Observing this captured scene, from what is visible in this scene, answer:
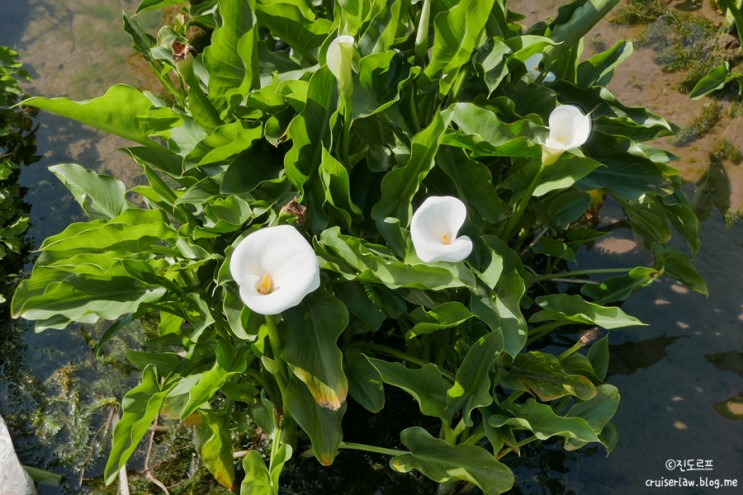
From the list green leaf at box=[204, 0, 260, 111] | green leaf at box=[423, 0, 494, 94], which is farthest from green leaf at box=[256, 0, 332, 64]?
green leaf at box=[423, 0, 494, 94]

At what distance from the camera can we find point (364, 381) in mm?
2445

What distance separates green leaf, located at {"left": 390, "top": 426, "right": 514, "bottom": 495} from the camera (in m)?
2.29

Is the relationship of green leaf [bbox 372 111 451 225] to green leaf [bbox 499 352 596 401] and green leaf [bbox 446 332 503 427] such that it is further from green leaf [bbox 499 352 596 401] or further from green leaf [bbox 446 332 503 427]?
green leaf [bbox 499 352 596 401]

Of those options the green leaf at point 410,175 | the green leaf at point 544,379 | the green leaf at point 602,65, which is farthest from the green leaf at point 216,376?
the green leaf at point 602,65

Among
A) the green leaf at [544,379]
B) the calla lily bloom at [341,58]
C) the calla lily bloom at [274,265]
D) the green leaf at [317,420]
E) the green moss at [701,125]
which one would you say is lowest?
the green moss at [701,125]

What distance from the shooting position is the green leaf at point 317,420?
2.33 m

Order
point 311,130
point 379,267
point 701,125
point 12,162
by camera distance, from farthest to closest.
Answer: point 701,125 < point 12,162 < point 311,130 < point 379,267

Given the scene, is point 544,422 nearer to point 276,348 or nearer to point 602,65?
point 276,348

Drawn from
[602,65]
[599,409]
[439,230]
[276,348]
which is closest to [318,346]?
[276,348]

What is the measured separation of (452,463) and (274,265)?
0.89 m

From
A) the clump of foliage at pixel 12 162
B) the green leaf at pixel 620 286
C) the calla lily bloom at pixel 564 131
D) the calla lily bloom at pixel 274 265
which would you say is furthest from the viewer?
the clump of foliage at pixel 12 162

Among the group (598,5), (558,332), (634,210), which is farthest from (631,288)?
(598,5)

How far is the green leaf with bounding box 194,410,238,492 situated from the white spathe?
26.2 inches

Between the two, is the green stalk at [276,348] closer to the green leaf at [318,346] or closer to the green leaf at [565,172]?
the green leaf at [318,346]
